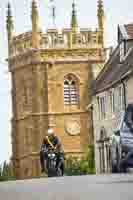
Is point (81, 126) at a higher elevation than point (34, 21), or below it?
below

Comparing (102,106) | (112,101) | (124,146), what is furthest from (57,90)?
(124,146)

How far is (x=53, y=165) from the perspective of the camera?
32.4m

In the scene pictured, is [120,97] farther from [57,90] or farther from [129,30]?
[57,90]

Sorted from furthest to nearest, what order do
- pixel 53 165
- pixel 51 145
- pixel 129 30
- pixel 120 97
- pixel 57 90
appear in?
1. pixel 57 90
2. pixel 129 30
3. pixel 120 97
4. pixel 53 165
5. pixel 51 145

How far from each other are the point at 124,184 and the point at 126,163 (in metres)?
7.53

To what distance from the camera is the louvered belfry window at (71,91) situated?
112m

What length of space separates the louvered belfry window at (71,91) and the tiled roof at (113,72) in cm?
3879

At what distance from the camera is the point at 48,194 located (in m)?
20.1

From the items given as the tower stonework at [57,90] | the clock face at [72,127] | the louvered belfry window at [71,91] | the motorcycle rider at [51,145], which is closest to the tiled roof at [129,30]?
the motorcycle rider at [51,145]

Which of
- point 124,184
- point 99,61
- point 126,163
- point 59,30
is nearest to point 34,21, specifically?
point 59,30

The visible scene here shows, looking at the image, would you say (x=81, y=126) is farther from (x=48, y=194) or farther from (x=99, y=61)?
(x=48, y=194)

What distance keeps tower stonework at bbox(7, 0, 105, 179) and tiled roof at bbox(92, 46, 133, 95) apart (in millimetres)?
37840

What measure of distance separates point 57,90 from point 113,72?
44807 millimetres

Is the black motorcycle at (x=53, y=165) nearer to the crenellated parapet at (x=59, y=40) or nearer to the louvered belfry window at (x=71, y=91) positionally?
the crenellated parapet at (x=59, y=40)
